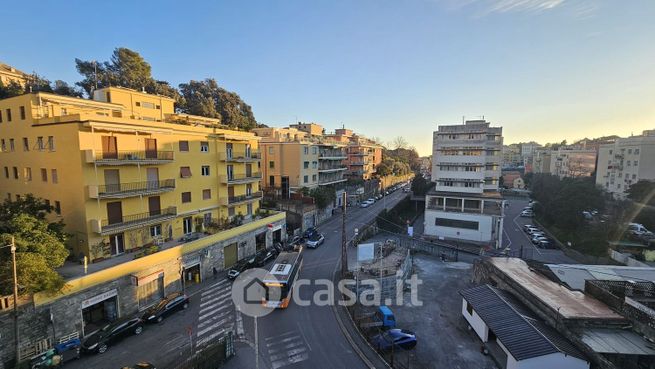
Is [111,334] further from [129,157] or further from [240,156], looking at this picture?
[240,156]

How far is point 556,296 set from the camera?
18344mm

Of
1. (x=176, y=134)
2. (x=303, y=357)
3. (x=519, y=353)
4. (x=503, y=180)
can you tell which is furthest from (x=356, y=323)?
(x=503, y=180)

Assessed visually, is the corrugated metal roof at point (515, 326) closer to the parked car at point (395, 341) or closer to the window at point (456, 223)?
the parked car at point (395, 341)

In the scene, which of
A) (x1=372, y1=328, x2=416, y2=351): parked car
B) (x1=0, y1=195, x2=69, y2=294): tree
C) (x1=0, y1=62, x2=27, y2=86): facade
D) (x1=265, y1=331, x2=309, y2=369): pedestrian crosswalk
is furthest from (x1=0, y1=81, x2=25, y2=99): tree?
(x1=372, y1=328, x2=416, y2=351): parked car

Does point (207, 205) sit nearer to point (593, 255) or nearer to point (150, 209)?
point (150, 209)

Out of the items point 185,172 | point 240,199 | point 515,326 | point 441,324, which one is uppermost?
point 185,172

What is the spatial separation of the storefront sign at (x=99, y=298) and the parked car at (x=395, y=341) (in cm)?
1570

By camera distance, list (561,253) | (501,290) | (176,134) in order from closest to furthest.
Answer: (501,290), (176,134), (561,253)

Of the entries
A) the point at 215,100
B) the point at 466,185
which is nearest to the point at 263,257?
the point at 466,185

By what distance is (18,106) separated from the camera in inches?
839

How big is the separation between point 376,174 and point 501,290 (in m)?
61.3

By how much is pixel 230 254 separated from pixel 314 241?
33.8 feet

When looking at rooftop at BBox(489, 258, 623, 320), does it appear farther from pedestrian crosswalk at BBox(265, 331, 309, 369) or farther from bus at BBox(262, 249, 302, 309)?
bus at BBox(262, 249, 302, 309)

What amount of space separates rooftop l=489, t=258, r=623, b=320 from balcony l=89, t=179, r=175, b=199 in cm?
2656
